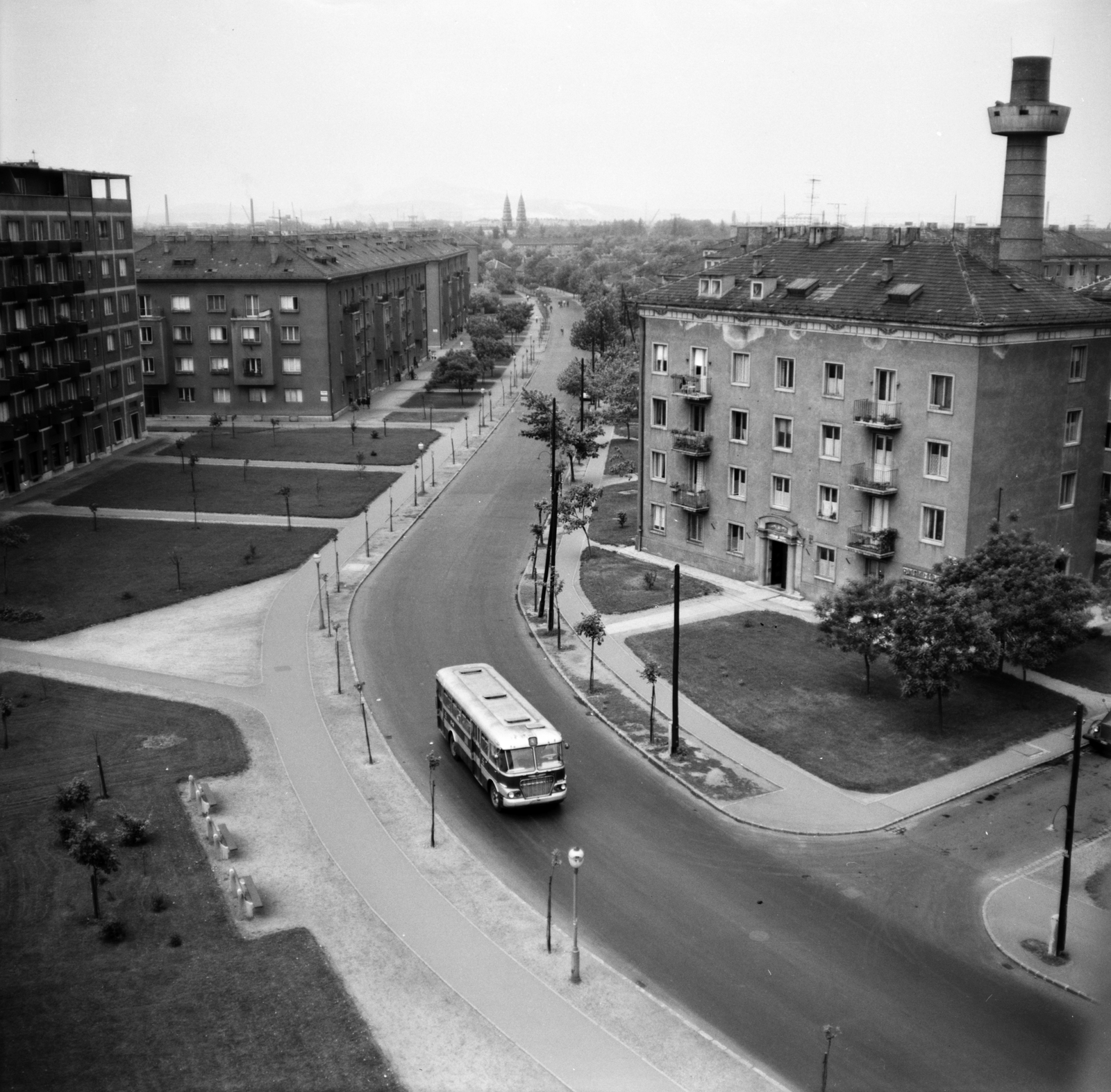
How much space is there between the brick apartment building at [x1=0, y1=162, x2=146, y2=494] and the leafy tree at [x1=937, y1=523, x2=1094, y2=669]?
63.5 meters

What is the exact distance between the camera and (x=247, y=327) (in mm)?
109000

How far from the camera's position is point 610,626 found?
54938 millimetres

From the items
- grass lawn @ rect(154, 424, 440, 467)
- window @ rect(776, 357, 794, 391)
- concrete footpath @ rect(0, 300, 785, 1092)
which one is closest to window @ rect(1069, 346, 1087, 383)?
window @ rect(776, 357, 794, 391)

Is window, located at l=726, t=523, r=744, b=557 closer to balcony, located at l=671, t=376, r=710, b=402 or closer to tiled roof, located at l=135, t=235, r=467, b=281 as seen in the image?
balcony, located at l=671, t=376, r=710, b=402

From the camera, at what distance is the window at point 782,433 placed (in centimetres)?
5775

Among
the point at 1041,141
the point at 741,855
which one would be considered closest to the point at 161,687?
the point at 741,855

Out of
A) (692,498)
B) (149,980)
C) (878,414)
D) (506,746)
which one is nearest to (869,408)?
(878,414)

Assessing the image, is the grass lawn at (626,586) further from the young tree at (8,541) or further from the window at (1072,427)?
the young tree at (8,541)

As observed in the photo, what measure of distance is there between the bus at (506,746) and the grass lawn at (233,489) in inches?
1538

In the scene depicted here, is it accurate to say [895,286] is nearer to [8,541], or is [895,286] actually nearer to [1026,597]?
[1026,597]

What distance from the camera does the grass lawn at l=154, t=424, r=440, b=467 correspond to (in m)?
94.9

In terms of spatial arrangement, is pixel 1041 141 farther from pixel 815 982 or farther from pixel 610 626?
pixel 815 982

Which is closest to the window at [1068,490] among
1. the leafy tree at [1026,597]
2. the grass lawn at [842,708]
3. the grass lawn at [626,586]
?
the leafy tree at [1026,597]

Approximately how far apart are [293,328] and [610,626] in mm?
66204
